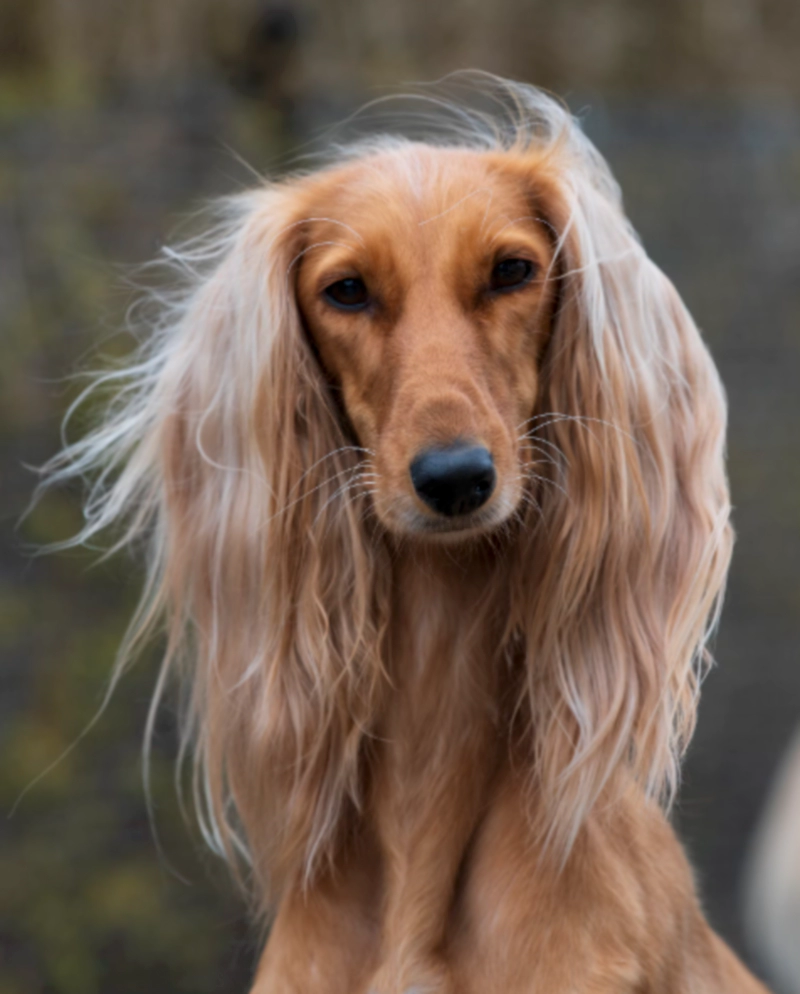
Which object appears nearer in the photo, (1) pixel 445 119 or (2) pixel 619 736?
(2) pixel 619 736

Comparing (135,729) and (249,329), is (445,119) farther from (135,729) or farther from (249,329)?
(135,729)

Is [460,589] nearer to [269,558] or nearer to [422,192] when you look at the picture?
[269,558]

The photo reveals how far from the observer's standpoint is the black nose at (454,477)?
2.06 meters

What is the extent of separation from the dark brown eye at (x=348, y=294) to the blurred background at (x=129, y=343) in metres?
2.09

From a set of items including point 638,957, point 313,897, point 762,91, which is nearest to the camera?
point 638,957

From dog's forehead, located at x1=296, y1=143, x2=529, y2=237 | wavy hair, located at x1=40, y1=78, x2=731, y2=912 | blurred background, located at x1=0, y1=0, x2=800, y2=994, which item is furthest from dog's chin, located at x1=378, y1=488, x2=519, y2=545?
blurred background, located at x1=0, y1=0, x2=800, y2=994

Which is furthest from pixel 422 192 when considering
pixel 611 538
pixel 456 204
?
pixel 611 538

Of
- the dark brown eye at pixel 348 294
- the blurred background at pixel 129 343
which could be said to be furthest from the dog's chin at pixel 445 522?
the blurred background at pixel 129 343

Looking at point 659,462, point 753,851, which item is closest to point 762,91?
point 753,851

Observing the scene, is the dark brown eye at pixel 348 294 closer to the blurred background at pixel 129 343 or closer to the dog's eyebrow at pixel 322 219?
the dog's eyebrow at pixel 322 219

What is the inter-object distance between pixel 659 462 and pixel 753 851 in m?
3.43

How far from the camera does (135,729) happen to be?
486 cm

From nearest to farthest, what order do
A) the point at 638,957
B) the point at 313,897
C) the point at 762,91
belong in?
the point at 638,957, the point at 313,897, the point at 762,91

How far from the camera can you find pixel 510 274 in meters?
2.32
